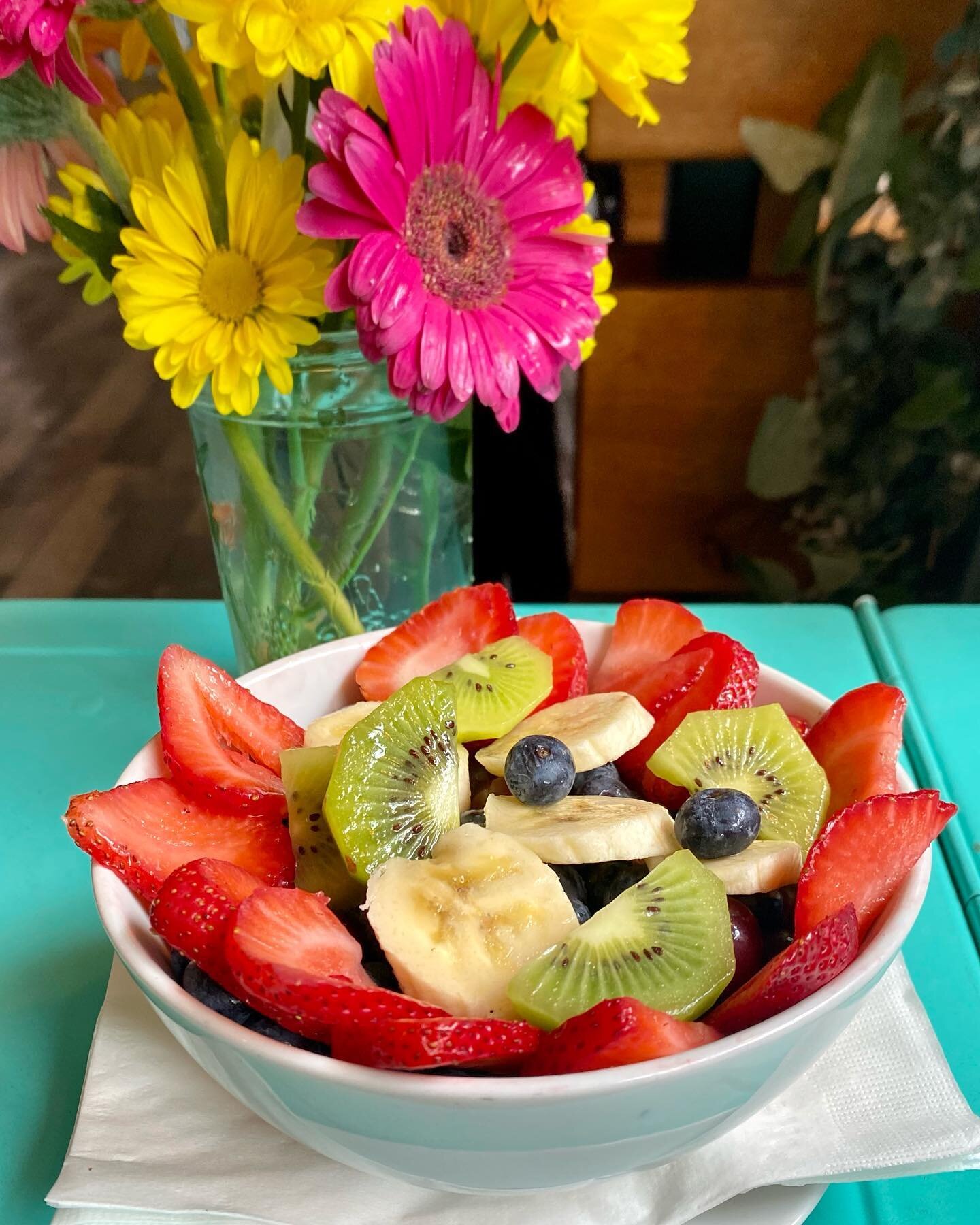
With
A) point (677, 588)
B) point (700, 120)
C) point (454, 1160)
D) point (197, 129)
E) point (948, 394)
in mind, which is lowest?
point (677, 588)

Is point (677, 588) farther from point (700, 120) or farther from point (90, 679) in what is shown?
point (90, 679)

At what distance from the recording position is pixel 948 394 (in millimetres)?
1456

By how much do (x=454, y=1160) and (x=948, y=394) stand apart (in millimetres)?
1328

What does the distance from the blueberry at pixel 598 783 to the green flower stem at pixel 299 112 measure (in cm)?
34

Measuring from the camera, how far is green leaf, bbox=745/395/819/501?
5.17ft

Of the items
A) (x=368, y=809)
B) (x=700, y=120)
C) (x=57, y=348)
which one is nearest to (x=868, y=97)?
(x=700, y=120)

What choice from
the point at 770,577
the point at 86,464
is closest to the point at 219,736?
the point at 770,577

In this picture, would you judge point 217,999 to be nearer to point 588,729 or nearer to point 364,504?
point 588,729

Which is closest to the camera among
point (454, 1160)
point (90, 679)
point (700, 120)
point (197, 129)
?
point (454, 1160)

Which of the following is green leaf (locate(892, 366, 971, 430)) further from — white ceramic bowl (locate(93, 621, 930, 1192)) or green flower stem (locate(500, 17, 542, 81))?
white ceramic bowl (locate(93, 621, 930, 1192))

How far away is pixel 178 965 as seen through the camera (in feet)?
1.41

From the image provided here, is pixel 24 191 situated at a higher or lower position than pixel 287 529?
higher

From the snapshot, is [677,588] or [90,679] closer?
[90,679]

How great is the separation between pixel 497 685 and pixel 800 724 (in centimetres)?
15
